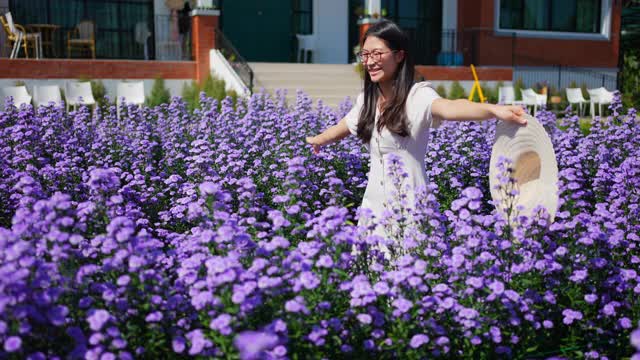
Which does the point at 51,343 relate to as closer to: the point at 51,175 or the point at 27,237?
the point at 27,237

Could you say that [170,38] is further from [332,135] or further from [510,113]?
[510,113]

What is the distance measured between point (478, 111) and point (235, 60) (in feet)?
40.9

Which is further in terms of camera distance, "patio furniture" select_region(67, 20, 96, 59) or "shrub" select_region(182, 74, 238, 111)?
"patio furniture" select_region(67, 20, 96, 59)

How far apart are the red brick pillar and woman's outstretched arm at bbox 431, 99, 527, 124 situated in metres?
12.7

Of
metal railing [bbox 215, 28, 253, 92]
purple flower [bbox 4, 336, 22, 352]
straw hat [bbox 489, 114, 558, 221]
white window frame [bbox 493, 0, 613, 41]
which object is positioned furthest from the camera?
white window frame [bbox 493, 0, 613, 41]

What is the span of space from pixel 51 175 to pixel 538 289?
3.42m

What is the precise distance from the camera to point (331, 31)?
782 inches

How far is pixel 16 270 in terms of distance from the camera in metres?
2.40

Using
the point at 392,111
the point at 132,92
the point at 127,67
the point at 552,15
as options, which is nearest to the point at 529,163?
the point at 392,111

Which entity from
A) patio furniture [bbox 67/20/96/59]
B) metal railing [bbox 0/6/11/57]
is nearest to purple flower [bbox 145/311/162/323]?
patio furniture [bbox 67/20/96/59]

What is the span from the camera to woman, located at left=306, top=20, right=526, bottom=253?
3516mm

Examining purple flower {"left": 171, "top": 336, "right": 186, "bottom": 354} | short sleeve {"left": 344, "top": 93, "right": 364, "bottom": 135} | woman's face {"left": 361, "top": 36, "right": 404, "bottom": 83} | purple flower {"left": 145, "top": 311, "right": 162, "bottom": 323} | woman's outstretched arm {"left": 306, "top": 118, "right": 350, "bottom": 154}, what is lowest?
purple flower {"left": 171, "top": 336, "right": 186, "bottom": 354}

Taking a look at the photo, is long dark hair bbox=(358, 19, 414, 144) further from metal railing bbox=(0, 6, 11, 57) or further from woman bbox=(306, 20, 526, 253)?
metal railing bbox=(0, 6, 11, 57)

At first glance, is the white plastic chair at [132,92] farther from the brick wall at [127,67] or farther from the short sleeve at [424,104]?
the short sleeve at [424,104]
